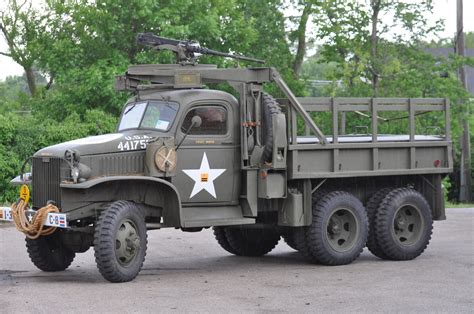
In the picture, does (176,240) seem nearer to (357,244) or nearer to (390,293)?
(357,244)

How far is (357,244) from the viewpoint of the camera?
590 inches

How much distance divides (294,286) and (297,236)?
2384 millimetres

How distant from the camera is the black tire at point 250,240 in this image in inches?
635

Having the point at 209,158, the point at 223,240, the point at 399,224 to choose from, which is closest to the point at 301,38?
the point at 223,240

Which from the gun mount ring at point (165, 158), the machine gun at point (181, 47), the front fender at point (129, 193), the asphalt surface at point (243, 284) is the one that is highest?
the machine gun at point (181, 47)

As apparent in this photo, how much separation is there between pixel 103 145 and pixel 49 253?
179 centimetres

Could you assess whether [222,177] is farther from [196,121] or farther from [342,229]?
[342,229]

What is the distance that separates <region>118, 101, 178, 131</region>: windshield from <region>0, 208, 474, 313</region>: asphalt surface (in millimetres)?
1897

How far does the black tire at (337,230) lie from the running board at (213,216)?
0.91 m

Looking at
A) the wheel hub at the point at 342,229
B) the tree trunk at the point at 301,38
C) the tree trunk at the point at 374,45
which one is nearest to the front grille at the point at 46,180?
the wheel hub at the point at 342,229

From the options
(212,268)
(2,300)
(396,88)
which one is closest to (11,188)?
(212,268)

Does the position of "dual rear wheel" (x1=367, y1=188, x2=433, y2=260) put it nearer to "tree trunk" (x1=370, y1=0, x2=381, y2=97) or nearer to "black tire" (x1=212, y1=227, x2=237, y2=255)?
"black tire" (x1=212, y1=227, x2=237, y2=255)

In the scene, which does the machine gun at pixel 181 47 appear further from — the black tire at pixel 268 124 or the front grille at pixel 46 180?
the front grille at pixel 46 180

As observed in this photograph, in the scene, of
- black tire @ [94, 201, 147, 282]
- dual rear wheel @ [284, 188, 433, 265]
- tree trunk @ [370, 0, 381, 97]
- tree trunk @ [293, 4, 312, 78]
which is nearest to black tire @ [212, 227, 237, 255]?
dual rear wheel @ [284, 188, 433, 265]
